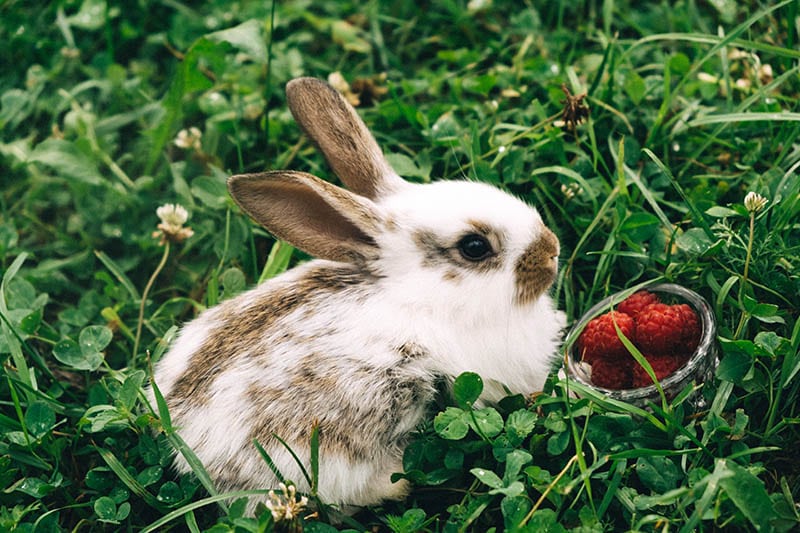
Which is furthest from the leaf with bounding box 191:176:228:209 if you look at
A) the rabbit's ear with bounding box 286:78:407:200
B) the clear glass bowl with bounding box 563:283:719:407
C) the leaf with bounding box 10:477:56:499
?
the clear glass bowl with bounding box 563:283:719:407

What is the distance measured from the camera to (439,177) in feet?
16.6

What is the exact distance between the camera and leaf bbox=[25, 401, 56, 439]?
4.00 metres

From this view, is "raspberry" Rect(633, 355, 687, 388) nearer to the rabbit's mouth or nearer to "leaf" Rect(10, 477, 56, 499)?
the rabbit's mouth

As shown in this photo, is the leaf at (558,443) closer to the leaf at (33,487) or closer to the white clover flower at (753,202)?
the white clover flower at (753,202)

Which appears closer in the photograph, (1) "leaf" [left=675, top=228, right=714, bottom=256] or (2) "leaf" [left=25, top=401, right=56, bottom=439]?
(2) "leaf" [left=25, top=401, right=56, bottom=439]

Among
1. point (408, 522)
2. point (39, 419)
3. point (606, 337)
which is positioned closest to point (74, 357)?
point (39, 419)

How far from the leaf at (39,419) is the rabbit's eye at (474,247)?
194 cm

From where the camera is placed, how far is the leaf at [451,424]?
3.70 m

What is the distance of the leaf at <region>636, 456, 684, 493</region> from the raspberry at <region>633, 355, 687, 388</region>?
435mm

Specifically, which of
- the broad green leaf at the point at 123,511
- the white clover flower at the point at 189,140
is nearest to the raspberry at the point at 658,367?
the broad green leaf at the point at 123,511

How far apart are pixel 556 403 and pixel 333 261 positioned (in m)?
1.15

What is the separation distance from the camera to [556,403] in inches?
153

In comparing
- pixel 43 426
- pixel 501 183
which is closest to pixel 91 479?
pixel 43 426

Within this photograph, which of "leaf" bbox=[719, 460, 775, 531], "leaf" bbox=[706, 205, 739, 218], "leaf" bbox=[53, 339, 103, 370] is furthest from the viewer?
"leaf" bbox=[53, 339, 103, 370]
